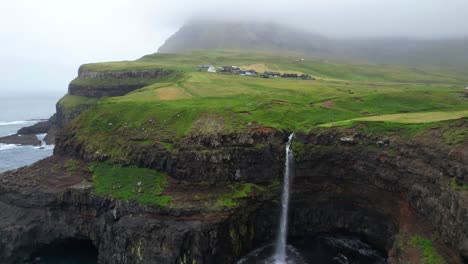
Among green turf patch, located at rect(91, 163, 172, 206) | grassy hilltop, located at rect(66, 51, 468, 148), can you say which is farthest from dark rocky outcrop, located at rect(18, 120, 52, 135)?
green turf patch, located at rect(91, 163, 172, 206)

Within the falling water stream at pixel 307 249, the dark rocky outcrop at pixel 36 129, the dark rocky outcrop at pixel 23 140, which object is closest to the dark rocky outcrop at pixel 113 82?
the dark rocky outcrop at pixel 36 129

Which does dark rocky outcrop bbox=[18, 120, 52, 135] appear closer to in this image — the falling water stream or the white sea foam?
the white sea foam

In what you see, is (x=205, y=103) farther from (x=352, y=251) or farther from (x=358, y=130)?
(x=352, y=251)

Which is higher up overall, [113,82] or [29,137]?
[113,82]

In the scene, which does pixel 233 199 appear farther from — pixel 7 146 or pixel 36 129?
pixel 36 129

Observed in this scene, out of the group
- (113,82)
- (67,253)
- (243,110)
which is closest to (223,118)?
(243,110)

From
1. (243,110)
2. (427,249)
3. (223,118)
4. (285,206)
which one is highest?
(243,110)

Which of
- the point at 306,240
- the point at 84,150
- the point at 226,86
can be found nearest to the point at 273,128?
the point at 306,240
